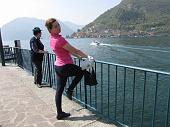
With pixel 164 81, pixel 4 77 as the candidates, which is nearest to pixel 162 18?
pixel 164 81

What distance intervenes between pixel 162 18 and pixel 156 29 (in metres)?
17.3

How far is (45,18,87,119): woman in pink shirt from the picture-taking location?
4316 millimetres

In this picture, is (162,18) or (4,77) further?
(162,18)

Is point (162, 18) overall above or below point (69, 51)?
above

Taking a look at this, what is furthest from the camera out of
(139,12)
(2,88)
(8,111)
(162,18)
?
(139,12)

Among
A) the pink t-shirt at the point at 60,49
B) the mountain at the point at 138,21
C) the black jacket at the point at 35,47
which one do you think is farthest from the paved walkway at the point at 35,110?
the mountain at the point at 138,21

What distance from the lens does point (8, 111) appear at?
5.65 m

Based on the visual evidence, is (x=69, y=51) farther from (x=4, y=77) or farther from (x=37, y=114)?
(x=4, y=77)

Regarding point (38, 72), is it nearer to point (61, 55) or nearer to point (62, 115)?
point (62, 115)

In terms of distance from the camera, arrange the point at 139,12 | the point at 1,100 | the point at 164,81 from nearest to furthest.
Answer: the point at 1,100, the point at 164,81, the point at 139,12

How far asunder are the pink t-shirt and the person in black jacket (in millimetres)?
2589

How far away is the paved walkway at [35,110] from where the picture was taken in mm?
4836

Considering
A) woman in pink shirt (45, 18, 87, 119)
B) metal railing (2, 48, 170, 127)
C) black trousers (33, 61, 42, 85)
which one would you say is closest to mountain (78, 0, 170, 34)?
metal railing (2, 48, 170, 127)

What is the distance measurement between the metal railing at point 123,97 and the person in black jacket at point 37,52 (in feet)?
0.84
